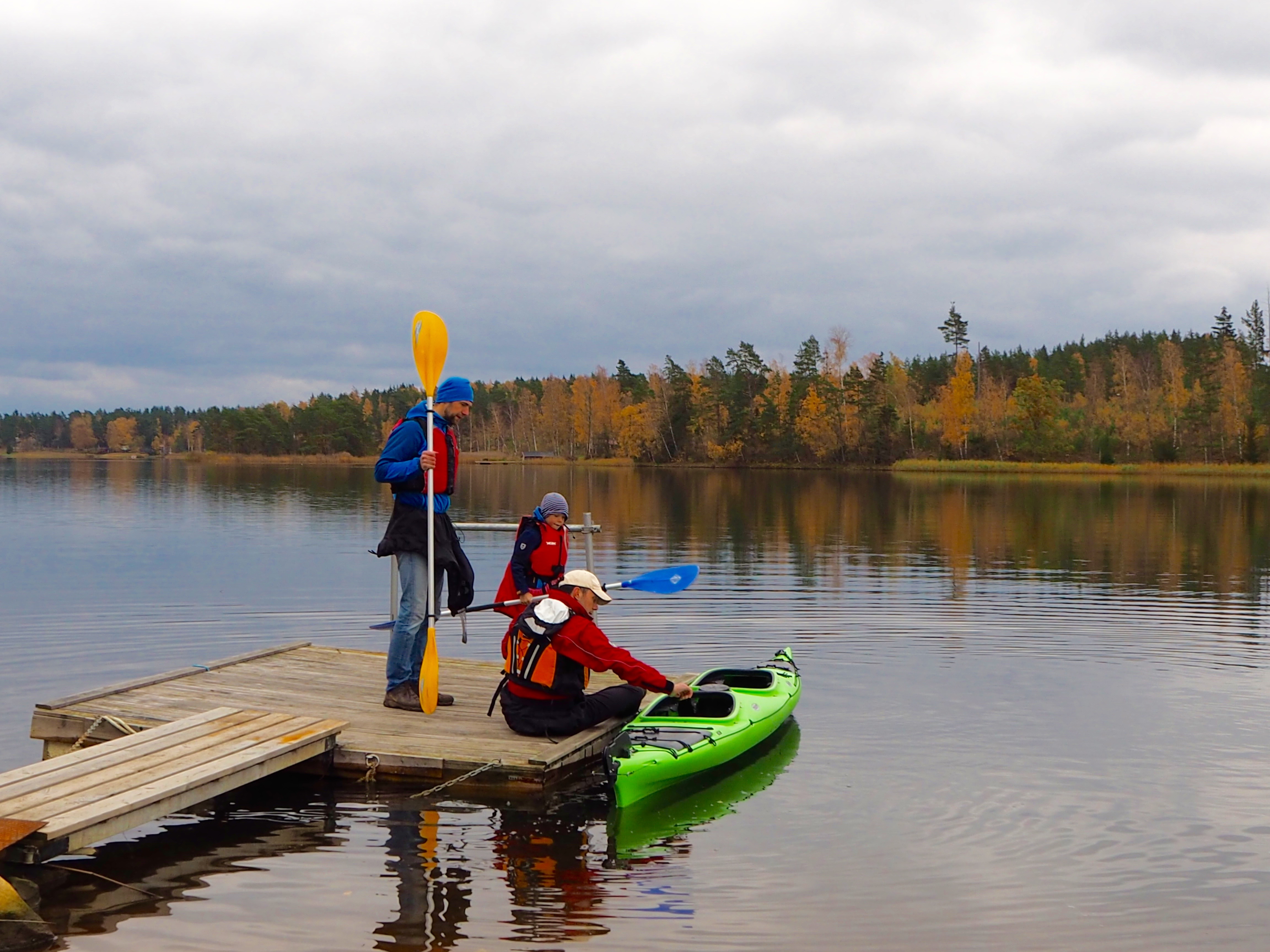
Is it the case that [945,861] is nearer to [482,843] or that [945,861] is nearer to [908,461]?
[482,843]

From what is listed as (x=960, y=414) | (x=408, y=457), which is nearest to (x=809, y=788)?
(x=408, y=457)

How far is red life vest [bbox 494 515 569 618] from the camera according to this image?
10.0 meters

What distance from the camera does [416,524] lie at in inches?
371

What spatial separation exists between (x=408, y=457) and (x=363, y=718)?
2.28 metres

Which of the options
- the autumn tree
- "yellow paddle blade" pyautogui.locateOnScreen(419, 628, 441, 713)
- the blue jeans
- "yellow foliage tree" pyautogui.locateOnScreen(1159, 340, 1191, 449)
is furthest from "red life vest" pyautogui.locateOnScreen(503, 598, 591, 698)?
"yellow foliage tree" pyautogui.locateOnScreen(1159, 340, 1191, 449)

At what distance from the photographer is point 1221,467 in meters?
76.6

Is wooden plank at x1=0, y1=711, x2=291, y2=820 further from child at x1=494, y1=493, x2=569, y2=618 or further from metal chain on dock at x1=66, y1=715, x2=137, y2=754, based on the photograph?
child at x1=494, y1=493, x2=569, y2=618

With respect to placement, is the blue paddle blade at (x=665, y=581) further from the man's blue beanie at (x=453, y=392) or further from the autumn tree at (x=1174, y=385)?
the autumn tree at (x=1174, y=385)

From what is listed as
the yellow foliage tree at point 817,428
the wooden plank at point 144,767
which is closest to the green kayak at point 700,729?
the wooden plank at point 144,767

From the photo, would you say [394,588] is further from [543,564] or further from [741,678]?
[741,678]

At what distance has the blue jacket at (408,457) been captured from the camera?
9.29 meters

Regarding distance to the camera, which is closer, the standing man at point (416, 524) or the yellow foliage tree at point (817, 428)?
the standing man at point (416, 524)

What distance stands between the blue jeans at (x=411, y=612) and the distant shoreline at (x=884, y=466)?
249ft

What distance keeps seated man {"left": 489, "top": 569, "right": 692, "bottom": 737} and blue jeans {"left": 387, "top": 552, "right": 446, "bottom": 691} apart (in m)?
0.90
